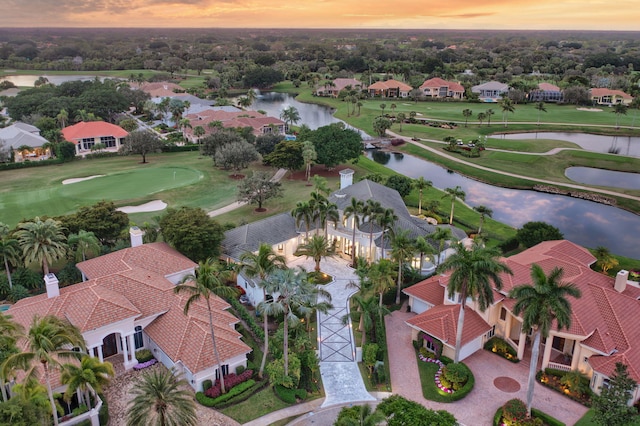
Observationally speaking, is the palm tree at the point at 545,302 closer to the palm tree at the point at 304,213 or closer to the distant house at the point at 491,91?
the palm tree at the point at 304,213

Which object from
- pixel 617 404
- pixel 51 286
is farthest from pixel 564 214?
pixel 51 286

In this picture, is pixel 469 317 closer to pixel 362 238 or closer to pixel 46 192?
pixel 362 238

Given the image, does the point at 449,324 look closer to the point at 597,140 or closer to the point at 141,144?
the point at 141,144

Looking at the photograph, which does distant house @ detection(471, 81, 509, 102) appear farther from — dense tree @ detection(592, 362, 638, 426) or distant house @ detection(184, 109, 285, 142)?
dense tree @ detection(592, 362, 638, 426)

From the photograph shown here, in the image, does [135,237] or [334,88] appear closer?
[135,237]

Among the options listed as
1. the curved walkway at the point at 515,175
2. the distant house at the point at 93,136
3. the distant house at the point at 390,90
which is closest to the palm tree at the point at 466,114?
the curved walkway at the point at 515,175
